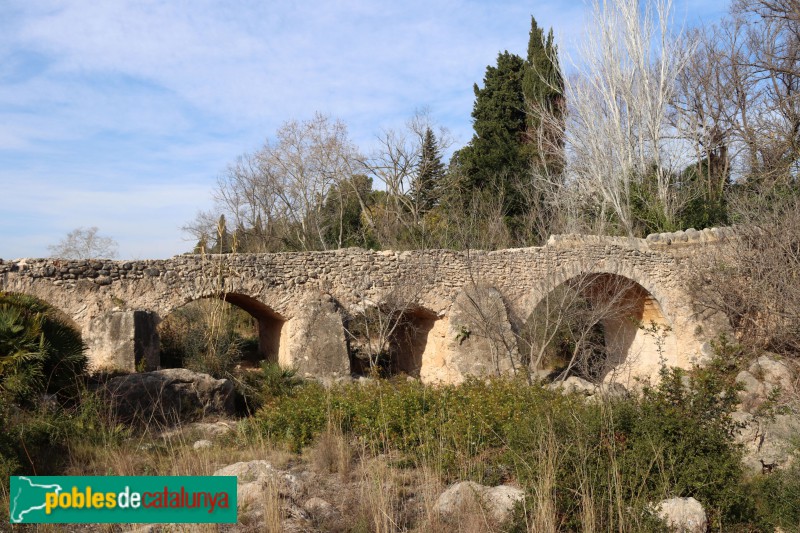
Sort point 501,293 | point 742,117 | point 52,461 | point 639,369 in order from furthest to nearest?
1. point 742,117
2. point 639,369
3. point 501,293
4. point 52,461

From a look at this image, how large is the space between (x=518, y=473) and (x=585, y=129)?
19.8 m

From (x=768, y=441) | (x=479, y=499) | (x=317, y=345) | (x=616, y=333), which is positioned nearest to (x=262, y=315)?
(x=317, y=345)

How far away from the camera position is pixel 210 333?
1279cm

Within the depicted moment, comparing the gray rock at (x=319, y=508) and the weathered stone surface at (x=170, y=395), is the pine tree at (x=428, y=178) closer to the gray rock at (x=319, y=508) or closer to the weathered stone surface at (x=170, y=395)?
the weathered stone surface at (x=170, y=395)

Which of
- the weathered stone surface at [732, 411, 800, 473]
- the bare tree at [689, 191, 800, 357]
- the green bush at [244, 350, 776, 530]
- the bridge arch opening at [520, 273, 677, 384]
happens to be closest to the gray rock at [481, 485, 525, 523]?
the green bush at [244, 350, 776, 530]

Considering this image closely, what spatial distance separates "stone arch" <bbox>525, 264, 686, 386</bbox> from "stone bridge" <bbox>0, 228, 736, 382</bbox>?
0.05 m

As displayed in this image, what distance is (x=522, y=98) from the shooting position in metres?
25.3

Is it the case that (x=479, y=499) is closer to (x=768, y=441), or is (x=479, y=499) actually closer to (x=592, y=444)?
(x=592, y=444)

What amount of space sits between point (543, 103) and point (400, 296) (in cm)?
1237

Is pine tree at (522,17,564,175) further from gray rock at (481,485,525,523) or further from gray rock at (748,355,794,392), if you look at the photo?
gray rock at (481,485,525,523)

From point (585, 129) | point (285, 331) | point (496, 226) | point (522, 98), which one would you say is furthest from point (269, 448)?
point (522, 98)

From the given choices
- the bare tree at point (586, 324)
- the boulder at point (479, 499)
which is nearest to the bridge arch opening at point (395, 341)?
the bare tree at point (586, 324)

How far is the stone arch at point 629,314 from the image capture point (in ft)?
54.5

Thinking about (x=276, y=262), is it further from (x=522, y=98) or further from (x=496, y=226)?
(x=522, y=98)
